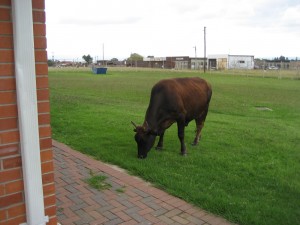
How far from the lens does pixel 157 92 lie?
685 centimetres

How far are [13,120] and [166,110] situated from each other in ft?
14.2

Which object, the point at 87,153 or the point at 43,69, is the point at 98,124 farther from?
the point at 43,69

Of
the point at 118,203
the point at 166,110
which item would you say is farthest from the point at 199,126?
the point at 118,203

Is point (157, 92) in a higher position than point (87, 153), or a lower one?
higher

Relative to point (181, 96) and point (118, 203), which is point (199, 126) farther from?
point (118, 203)

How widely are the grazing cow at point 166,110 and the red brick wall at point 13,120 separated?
3.65 m

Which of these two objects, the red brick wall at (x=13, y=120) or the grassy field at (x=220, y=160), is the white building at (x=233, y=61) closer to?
the grassy field at (x=220, y=160)

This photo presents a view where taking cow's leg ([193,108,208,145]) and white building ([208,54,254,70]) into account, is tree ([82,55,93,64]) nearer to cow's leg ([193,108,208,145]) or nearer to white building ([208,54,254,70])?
white building ([208,54,254,70])

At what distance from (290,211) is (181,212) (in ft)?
4.41

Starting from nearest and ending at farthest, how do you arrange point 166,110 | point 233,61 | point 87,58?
point 166,110 < point 233,61 < point 87,58

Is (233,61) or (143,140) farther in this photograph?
(233,61)

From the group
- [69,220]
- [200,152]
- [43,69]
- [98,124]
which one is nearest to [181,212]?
[69,220]

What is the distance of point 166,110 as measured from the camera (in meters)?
6.74

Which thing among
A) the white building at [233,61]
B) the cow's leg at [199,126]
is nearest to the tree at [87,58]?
the white building at [233,61]
